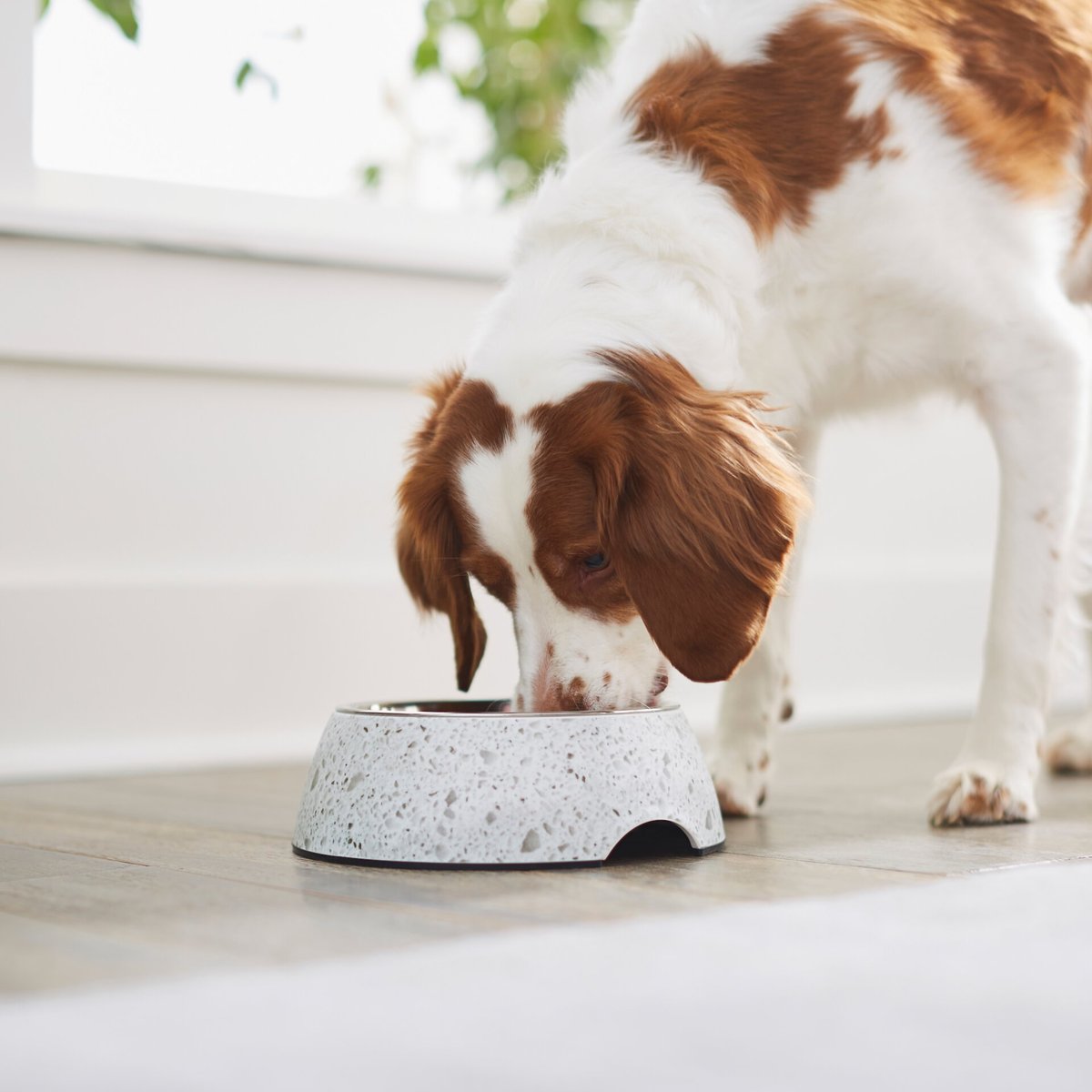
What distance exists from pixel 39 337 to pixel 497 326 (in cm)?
100

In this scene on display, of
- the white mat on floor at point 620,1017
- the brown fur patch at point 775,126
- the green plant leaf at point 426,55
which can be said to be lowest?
the white mat on floor at point 620,1017

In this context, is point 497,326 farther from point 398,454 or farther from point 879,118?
point 398,454

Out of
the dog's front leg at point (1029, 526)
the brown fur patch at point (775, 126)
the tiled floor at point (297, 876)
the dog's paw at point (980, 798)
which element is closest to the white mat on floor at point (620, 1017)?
the tiled floor at point (297, 876)

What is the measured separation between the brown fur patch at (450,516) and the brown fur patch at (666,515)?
0.07 m

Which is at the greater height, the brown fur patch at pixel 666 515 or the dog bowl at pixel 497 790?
the brown fur patch at pixel 666 515

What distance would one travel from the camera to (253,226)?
270 cm

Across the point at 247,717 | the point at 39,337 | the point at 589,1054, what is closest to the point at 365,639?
the point at 247,717

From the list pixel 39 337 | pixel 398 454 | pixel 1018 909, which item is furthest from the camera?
pixel 398 454

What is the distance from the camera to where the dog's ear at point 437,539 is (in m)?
1.79

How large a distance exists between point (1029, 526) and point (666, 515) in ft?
1.77

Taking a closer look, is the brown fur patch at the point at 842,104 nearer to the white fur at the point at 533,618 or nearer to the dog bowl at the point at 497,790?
the white fur at the point at 533,618

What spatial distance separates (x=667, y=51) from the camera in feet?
6.56

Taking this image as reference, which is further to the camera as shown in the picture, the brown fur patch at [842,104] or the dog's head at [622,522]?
the brown fur patch at [842,104]

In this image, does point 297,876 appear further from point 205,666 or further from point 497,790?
point 205,666
